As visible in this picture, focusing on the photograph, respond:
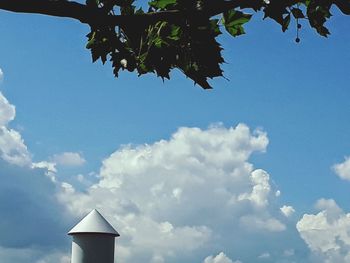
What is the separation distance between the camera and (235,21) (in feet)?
20.2

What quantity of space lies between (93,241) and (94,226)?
56 centimetres

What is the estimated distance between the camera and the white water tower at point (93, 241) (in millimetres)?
19453

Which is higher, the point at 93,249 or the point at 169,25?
the point at 93,249

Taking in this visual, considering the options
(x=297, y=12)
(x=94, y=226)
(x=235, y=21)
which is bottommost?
(x=235, y=21)

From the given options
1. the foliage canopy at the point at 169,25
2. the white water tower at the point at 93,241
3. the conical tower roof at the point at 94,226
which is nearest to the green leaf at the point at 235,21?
the foliage canopy at the point at 169,25

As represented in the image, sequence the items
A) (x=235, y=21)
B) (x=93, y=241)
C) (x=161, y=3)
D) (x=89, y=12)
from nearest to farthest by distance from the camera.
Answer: (x=89, y=12)
(x=161, y=3)
(x=235, y=21)
(x=93, y=241)

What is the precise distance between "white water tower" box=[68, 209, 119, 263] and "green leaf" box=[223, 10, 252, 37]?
14137mm

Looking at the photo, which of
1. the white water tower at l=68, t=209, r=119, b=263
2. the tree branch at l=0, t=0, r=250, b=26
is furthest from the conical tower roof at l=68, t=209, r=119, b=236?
the tree branch at l=0, t=0, r=250, b=26

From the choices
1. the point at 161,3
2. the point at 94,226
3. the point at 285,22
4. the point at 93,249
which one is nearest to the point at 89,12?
the point at 161,3

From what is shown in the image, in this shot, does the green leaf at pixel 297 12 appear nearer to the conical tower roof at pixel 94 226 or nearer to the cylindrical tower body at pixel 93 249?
the cylindrical tower body at pixel 93 249

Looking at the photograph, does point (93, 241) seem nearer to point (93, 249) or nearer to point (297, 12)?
point (93, 249)

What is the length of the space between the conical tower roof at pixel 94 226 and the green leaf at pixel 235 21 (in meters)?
14.3

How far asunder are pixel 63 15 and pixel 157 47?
1.20 meters

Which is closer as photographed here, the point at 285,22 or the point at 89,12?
the point at 89,12
